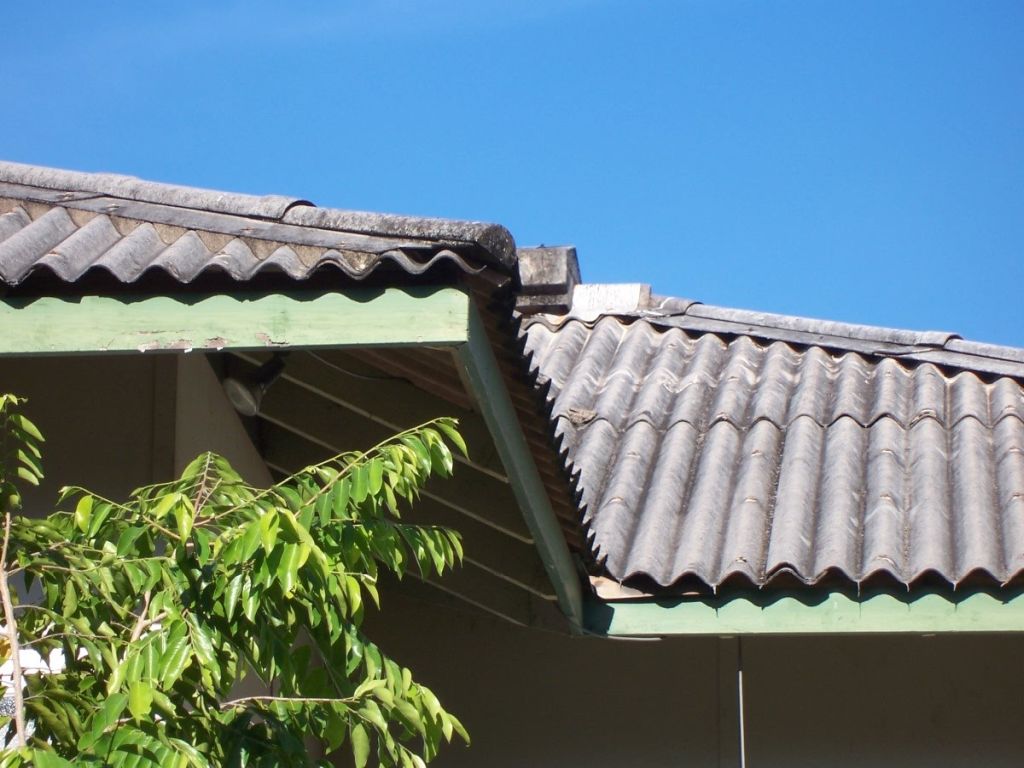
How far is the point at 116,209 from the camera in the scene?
3.46 metres

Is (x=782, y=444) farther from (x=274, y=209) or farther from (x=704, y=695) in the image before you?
(x=274, y=209)

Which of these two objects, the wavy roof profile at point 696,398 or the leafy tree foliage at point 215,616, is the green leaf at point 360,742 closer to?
the leafy tree foliage at point 215,616

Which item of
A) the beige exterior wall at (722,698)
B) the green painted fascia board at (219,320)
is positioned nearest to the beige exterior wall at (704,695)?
the beige exterior wall at (722,698)

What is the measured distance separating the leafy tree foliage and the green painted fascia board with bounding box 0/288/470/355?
275mm

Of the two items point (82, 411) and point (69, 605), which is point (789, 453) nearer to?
point (82, 411)

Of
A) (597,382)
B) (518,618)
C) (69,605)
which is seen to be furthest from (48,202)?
(597,382)

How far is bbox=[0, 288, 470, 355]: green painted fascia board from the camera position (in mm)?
2959

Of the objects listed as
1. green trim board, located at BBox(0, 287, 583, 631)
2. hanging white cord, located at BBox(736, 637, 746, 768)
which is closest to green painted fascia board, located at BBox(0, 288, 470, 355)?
green trim board, located at BBox(0, 287, 583, 631)

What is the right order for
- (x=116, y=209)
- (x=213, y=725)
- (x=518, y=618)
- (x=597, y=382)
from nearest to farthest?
(x=213, y=725)
(x=116, y=209)
(x=518, y=618)
(x=597, y=382)

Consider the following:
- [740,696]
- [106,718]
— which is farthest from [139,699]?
[740,696]

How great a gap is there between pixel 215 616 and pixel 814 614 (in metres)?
2.28

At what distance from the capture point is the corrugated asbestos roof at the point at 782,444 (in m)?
4.49

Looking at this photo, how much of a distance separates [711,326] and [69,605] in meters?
4.67

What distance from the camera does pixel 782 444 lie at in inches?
214
